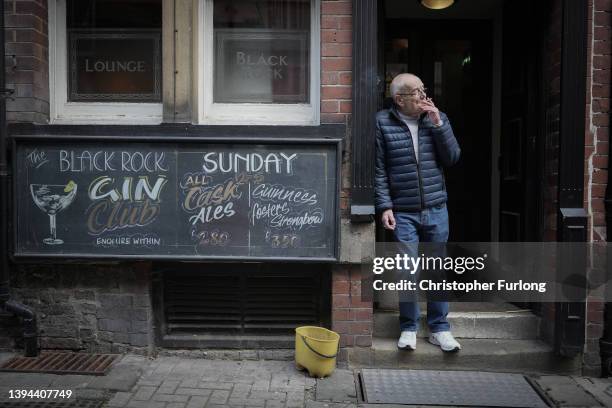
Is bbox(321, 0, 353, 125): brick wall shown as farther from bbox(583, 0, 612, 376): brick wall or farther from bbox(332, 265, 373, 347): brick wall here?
bbox(583, 0, 612, 376): brick wall

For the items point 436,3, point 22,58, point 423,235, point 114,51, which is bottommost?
point 423,235

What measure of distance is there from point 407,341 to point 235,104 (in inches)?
88.1

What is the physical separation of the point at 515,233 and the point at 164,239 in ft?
9.62

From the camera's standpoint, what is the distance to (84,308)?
168 inches

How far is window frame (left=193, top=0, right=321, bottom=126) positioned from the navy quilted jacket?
0.54 metres

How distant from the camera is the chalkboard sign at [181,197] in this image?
4098mm

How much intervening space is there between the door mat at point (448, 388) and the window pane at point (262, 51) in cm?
218

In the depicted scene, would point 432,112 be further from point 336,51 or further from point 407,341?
point 407,341

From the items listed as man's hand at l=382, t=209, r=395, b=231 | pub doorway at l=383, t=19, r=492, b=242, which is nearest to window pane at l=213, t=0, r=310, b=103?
man's hand at l=382, t=209, r=395, b=231

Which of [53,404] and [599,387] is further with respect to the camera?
[599,387]

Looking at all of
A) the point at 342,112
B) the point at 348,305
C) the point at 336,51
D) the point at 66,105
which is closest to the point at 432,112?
the point at 342,112

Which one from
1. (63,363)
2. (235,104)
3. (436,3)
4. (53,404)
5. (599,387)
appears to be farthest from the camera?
(436,3)

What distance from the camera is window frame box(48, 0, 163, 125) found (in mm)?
4359

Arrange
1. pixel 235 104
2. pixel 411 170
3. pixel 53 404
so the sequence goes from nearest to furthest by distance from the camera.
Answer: pixel 53 404 < pixel 411 170 < pixel 235 104
